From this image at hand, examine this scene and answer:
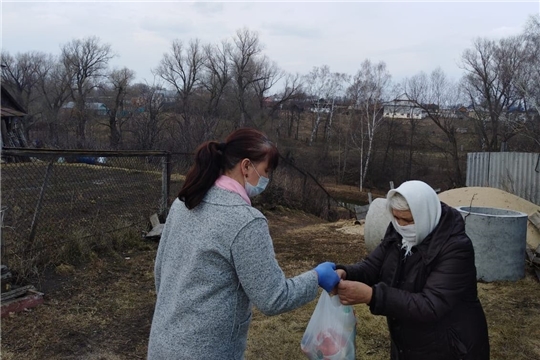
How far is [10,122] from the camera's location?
81.9ft

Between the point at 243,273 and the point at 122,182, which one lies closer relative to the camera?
the point at 243,273

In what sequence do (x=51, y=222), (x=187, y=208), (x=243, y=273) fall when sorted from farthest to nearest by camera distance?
1. (x=51, y=222)
2. (x=187, y=208)
3. (x=243, y=273)

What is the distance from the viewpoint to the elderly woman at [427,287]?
6.36ft

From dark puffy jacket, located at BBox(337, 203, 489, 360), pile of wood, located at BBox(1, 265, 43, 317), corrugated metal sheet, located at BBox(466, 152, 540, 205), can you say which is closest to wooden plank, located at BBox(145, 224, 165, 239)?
pile of wood, located at BBox(1, 265, 43, 317)

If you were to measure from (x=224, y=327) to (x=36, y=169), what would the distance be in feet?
18.5

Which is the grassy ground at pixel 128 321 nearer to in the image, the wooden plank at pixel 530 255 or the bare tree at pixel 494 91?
the wooden plank at pixel 530 255

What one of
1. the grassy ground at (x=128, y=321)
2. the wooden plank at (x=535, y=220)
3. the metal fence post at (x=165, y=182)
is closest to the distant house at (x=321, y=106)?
the wooden plank at (x=535, y=220)

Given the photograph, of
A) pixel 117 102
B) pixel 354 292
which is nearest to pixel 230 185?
pixel 354 292

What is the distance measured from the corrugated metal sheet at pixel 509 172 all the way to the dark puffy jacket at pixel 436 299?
11.8m

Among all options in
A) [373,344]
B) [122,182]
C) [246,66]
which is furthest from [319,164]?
[373,344]

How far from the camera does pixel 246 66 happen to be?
45.3 metres

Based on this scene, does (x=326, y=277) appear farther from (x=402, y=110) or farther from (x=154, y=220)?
(x=402, y=110)

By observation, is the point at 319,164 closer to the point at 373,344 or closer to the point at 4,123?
the point at 4,123

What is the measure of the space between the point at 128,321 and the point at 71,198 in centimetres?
283
